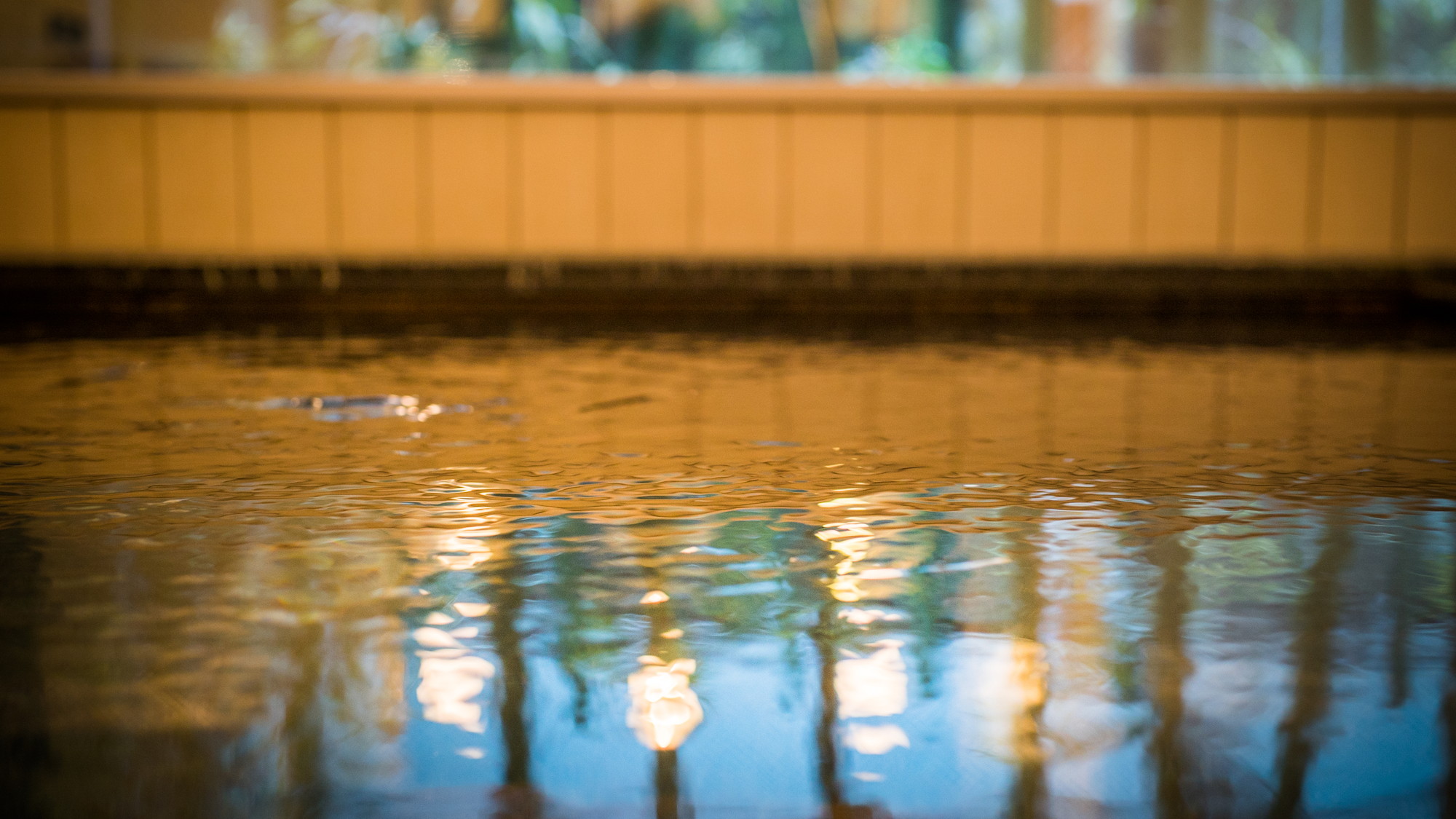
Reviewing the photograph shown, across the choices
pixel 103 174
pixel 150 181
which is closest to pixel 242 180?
pixel 150 181

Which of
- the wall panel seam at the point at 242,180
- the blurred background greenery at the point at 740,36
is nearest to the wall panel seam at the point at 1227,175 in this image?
the blurred background greenery at the point at 740,36

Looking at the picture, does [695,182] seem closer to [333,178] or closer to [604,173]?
[604,173]

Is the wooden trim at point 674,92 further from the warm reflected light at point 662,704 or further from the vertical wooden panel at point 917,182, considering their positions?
the warm reflected light at point 662,704

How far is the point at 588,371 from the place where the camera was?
7.79 feet

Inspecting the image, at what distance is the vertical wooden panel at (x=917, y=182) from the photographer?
4.07 meters

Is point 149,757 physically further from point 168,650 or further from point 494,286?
point 494,286

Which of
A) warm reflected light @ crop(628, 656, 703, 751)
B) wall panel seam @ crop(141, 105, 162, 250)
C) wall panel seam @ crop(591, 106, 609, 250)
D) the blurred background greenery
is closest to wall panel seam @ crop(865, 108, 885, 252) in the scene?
the blurred background greenery

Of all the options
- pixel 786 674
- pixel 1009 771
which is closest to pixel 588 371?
pixel 786 674

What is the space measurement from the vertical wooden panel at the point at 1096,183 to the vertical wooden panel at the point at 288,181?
2.14 meters

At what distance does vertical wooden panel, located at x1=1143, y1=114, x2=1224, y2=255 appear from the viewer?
4070 millimetres

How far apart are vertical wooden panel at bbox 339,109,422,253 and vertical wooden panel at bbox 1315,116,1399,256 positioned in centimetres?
265

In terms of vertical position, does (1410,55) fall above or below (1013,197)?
above

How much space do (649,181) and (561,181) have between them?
256mm

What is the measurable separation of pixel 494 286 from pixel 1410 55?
274 centimetres
